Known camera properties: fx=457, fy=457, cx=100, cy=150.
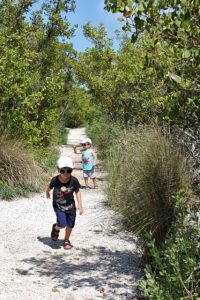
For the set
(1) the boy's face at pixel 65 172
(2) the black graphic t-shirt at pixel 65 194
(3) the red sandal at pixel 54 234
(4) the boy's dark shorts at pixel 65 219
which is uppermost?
(1) the boy's face at pixel 65 172

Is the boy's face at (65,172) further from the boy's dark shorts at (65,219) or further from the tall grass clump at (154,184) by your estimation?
the tall grass clump at (154,184)

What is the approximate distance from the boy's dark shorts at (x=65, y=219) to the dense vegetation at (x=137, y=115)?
72 cm

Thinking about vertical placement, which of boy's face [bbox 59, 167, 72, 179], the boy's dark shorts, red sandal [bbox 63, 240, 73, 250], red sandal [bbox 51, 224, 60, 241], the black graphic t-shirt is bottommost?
red sandal [bbox 63, 240, 73, 250]

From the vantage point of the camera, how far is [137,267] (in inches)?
201

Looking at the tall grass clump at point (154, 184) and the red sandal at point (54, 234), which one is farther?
the red sandal at point (54, 234)

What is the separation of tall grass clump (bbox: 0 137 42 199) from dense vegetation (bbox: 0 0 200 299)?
2 cm

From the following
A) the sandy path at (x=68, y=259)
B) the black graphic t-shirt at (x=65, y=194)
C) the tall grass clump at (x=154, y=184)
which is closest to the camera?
the sandy path at (x=68, y=259)

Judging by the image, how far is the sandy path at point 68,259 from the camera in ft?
14.6

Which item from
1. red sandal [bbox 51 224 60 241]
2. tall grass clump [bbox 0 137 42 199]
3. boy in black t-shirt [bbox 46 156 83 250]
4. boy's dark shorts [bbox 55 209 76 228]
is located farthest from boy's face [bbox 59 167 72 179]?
tall grass clump [bbox 0 137 42 199]

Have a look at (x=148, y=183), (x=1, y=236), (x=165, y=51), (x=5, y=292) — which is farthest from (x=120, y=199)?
(x=165, y=51)

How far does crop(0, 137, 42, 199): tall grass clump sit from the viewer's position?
29.7 ft

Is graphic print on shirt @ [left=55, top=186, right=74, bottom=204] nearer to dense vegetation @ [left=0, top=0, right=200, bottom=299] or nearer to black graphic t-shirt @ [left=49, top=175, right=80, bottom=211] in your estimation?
black graphic t-shirt @ [left=49, top=175, right=80, bottom=211]

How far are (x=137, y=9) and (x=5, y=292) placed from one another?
2.90m

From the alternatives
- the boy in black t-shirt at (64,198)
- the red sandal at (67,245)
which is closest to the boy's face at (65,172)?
the boy in black t-shirt at (64,198)
